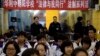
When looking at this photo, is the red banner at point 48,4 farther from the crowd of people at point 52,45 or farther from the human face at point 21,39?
the human face at point 21,39

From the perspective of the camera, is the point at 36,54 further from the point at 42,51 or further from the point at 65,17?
the point at 65,17

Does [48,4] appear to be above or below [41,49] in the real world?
above

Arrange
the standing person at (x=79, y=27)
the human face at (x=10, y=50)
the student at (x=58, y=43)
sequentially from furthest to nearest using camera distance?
the standing person at (x=79, y=27) < the student at (x=58, y=43) < the human face at (x=10, y=50)

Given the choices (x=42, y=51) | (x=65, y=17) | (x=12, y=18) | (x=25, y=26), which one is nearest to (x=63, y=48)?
(x=42, y=51)

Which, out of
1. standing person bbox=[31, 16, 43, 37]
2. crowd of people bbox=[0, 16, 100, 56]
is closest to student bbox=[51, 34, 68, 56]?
crowd of people bbox=[0, 16, 100, 56]

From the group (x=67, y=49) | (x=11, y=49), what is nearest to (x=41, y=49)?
(x=67, y=49)

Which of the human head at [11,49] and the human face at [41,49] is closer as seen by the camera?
the human head at [11,49]

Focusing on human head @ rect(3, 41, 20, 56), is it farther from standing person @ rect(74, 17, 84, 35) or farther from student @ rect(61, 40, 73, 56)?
standing person @ rect(74, 17, 84, 35)

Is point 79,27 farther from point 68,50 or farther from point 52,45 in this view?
point 68,50

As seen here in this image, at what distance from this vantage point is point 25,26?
12969 millimetres

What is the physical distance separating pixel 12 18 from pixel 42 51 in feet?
24.3

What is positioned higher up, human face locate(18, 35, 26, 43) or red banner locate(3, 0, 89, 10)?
red banner locate(3, 0, 89, 10)

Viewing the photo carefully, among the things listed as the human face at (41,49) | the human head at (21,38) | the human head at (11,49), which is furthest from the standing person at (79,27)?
the human head at (11,49)

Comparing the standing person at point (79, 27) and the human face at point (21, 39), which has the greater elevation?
the human face at point (21, 39)
